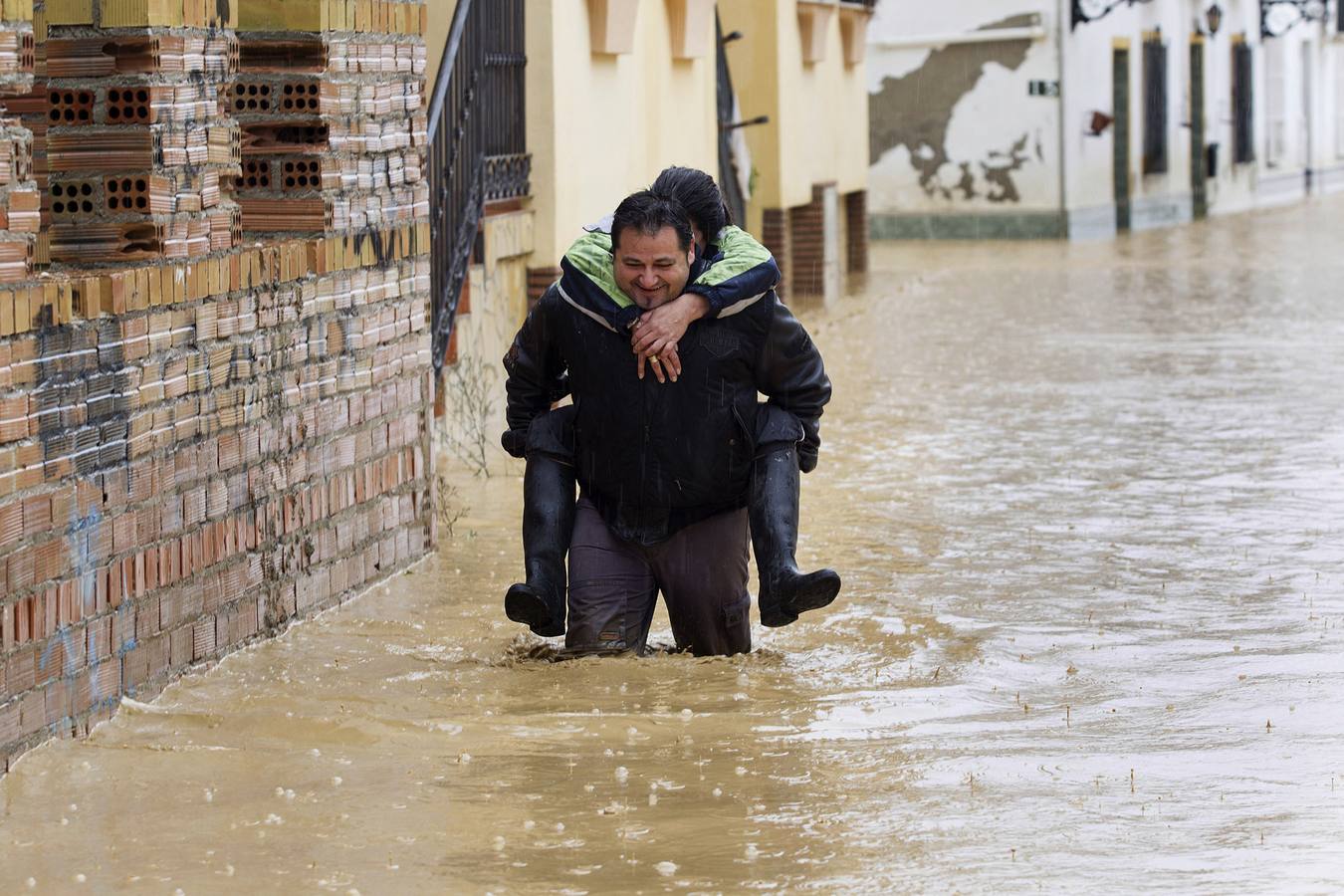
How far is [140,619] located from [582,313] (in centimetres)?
138

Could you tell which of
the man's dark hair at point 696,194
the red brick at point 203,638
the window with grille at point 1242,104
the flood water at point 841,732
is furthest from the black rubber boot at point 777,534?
the window with grille at point 1242,104

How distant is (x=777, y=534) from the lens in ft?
19.8

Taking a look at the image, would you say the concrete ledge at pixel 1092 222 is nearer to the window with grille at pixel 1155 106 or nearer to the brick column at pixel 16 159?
the window with grille at pixel 1155 106

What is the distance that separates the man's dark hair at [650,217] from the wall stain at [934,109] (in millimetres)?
23978

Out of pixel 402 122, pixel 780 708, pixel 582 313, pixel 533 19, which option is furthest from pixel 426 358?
pixel 533 19

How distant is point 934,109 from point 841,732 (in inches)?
973

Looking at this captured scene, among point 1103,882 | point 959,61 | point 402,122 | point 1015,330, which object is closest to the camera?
point 1103,882

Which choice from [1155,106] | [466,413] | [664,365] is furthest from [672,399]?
[1155,106]

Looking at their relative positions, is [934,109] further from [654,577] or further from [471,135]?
[654,577]

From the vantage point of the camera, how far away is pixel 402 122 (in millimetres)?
8055

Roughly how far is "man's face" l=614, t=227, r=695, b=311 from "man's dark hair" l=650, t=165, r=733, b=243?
0.48 ft

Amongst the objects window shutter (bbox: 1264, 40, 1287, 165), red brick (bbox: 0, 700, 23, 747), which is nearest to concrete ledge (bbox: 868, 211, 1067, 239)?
window shutter (bbox: 1264, 40, 1287, 165)

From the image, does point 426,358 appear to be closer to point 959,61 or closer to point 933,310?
point 933,310

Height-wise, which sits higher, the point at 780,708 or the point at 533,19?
the point at 533,19
